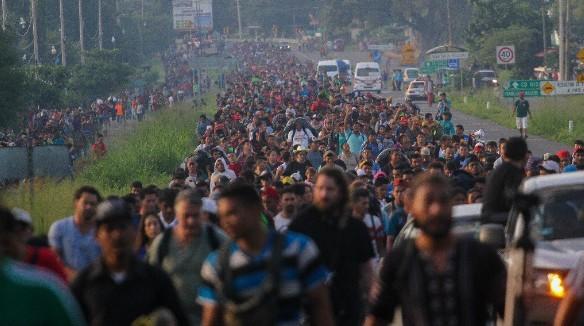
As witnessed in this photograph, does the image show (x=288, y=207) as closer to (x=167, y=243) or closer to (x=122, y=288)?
(x=167, y=243)

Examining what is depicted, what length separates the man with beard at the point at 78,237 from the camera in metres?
10.1

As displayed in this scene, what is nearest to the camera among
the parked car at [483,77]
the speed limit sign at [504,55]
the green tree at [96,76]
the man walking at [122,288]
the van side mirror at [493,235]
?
the man walking at [122,288]

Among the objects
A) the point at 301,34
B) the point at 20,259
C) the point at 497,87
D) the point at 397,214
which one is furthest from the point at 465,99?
the point at 301,34

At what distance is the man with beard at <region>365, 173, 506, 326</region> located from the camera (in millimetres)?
6566

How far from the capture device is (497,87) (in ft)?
235

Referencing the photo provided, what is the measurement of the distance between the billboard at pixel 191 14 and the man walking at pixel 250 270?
123632mm

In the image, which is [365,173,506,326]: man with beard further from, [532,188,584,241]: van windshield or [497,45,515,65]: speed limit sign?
[497,45,515,65]: speed limit sign

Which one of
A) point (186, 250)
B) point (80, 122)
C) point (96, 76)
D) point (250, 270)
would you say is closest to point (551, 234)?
point (186, 250)

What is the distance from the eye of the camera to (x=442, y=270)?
21.7 ft

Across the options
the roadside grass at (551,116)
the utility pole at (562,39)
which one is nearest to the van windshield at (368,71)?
the roadside grass at (551,116)

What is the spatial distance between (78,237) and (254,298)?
3.63 meters

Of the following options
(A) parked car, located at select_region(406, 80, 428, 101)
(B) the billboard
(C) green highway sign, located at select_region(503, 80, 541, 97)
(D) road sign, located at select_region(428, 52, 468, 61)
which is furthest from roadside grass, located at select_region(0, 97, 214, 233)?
(B) the billboard

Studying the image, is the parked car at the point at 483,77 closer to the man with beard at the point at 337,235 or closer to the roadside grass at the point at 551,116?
the roadside grass at the point at 551,116

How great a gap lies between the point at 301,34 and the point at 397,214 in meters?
153
